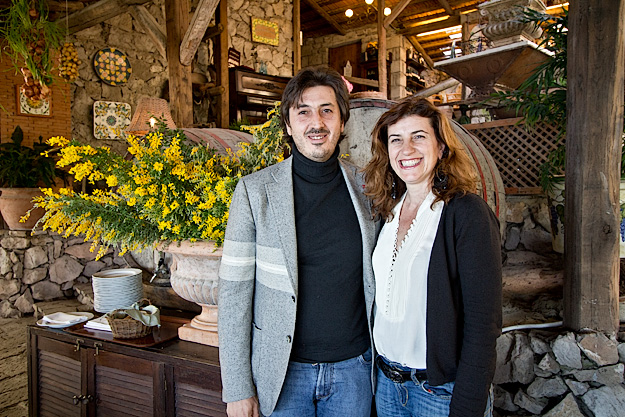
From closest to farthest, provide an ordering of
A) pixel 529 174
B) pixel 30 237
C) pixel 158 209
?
pixel 158 209 < pixel 529 174 < pixel 30 237

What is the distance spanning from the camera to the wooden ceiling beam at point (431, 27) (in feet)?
33.0

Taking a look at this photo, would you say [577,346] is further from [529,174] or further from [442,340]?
[529,174]

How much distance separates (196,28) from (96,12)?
1.56 meters

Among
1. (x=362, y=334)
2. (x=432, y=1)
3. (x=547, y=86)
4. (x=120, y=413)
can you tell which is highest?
(x=432, y=1)

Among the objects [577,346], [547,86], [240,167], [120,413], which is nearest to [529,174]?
[547,86]

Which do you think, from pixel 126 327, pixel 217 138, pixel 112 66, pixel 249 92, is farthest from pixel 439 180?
pixel 112 66

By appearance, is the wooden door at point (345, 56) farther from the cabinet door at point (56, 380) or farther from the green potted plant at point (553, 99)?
the cabinet door at point (56, 380)

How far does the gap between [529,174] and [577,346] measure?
1.87 m

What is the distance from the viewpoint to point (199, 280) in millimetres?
1800

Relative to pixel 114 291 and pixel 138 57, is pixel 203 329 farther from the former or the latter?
pixel 138 57

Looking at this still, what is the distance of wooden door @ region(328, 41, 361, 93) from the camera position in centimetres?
1091

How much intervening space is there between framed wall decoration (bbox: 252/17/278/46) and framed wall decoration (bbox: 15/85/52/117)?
3.84 m

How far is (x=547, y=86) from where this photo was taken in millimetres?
2732

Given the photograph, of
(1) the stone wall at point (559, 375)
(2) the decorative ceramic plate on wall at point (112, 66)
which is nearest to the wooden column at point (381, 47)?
(2) the decorative ceramic plate on wall at point (112, 66)
